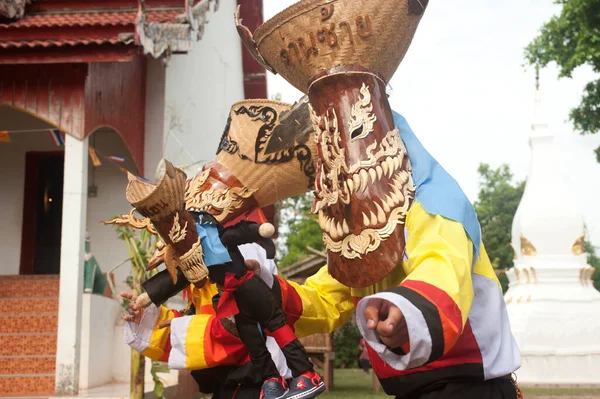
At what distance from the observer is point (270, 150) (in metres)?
3.22

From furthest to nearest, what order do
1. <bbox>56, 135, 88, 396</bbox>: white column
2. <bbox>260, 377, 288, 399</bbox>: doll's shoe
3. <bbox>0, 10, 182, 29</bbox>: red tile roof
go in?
<bbox>0, 10, 182, 29</bbox>: red tile roof
<bbox>56, 135, 88, 396</bbox>: white column
<bbox>260, 377, 288, 399</bbox>: doll's shoe

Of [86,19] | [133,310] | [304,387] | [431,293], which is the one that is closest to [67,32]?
[86,19]

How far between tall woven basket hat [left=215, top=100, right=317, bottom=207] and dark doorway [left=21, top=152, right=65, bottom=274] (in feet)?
24.0

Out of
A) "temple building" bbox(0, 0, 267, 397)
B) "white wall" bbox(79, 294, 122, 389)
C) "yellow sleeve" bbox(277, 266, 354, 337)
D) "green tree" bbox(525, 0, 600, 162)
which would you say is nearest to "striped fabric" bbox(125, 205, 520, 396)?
"yellow sleeve" bbox(277, 266, 354, 337)

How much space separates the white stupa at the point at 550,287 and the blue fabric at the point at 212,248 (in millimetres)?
12030

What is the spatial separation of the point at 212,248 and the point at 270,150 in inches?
29.1

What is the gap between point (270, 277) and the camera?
268 cm

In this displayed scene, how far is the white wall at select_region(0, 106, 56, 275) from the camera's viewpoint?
974 cm

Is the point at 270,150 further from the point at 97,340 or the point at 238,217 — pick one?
the point at 97,340

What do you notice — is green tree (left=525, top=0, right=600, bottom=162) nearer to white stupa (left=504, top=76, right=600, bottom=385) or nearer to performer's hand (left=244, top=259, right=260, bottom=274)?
white stupa (left=504, top=76, right=600, bottom=385)

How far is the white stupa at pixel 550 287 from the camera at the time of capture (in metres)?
13.5

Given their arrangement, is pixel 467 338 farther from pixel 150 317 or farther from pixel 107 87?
pixel 107 87

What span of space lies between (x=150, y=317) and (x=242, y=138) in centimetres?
91

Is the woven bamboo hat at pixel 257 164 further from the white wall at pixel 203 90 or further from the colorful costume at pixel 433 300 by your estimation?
the white wall at pixel 203 90
